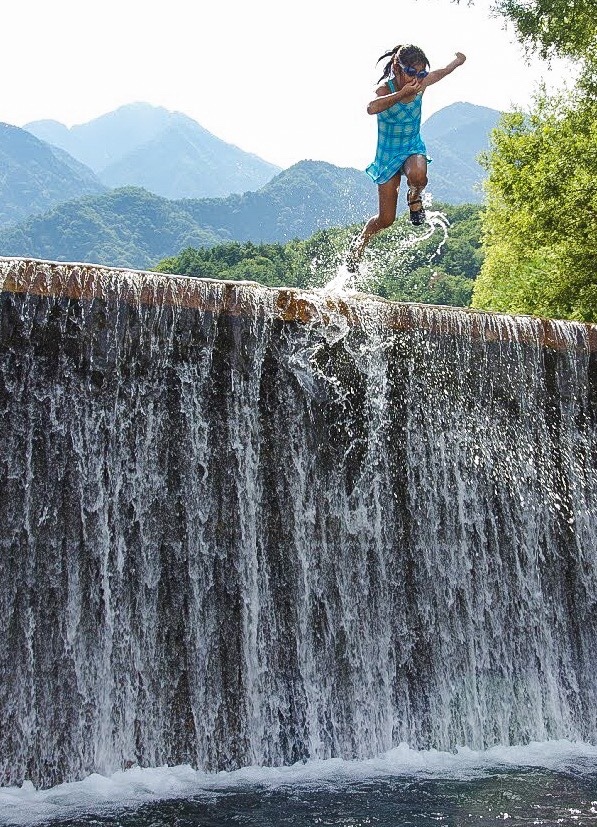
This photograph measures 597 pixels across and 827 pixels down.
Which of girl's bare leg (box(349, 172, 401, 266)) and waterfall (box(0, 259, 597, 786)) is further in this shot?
girl's bare leg (box(349, 172, 401, 266))

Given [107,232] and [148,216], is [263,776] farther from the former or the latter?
[148,216]

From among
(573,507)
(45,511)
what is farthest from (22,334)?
(573,507)

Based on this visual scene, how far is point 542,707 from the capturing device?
6.95m

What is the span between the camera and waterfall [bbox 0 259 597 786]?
588 cm

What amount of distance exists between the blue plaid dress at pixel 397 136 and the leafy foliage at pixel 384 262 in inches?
1719

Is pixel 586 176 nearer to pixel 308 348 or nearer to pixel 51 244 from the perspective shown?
pixel 308 348

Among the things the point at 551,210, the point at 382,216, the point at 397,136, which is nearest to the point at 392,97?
the point at 397,136

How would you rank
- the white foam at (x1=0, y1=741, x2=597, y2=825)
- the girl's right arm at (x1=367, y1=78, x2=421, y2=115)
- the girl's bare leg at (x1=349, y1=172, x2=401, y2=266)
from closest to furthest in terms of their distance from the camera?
the white foam at (x1=0, y1=741, x2=597, y2=825), the girl's right arm at (x1=367, y1=78, x2=421, y2=115), the girl's bare leg at (x1=349, y1=172, x2=401, y2=266)

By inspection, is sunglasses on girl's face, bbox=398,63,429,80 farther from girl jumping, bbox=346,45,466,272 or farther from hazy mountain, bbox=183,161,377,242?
hazy mountain, bbox=183,161,377,242

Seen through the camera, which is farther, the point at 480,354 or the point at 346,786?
the point at 480,354

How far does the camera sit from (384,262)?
59.0 metres

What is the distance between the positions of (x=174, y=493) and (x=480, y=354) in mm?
2736

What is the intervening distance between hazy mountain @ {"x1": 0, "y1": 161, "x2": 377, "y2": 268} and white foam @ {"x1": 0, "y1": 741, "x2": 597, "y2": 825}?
118m

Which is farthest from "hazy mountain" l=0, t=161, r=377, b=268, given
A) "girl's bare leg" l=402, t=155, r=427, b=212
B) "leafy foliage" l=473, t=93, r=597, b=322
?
"girl's bare leg" l=402, t=155, r=427, b=212
